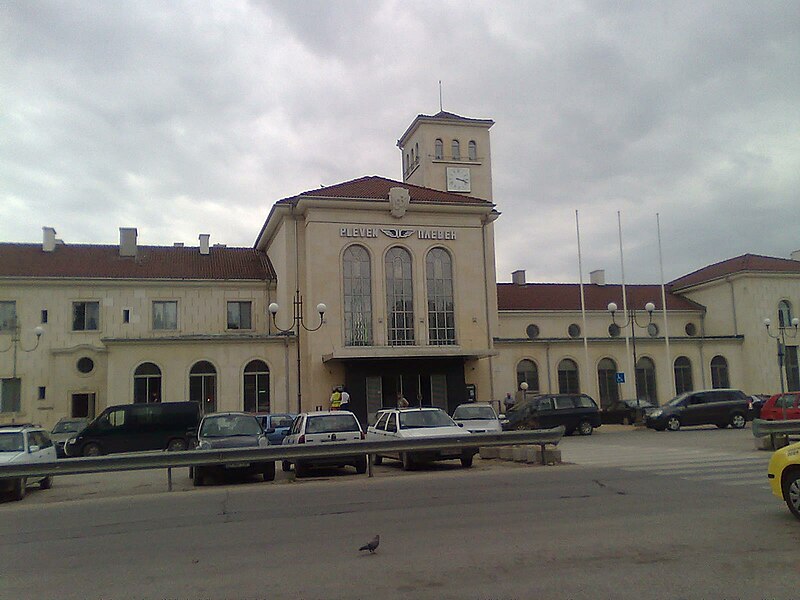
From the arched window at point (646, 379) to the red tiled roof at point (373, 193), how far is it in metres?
15.6

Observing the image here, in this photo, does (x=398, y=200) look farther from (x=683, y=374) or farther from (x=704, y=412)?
(x=683, y=374)

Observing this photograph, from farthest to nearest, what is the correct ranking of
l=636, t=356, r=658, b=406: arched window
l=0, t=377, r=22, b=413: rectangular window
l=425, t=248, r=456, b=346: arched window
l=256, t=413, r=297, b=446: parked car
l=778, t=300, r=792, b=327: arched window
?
1. l=778, t=300, r=792, b=327: arched window
2. l=636, t=356, r=658, b=406: arched window
3. l=425, t=248, r=456, b=346: arched window
4. l=0, t=377, r=22, b=413: rectangular window
5. l=256, t=413, r=297, b=446: parked car

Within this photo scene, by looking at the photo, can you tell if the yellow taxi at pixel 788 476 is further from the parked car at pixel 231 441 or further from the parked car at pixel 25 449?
the parked car at pixel 25 449

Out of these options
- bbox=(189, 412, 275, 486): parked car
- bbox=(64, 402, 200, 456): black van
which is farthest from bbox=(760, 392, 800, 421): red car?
bbox=(64, 402, 200, 456): black van

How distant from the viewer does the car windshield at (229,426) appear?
18000mm

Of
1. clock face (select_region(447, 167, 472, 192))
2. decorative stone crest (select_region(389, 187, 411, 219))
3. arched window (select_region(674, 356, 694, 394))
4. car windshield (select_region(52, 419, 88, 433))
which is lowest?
car windshield (select_region(52, 419, 88, 433))

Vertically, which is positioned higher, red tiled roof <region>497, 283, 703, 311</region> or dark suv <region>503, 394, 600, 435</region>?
red tiled roof <region>497, 283, 703, 311</region>

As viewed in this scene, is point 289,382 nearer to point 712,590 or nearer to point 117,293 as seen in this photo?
point 117,293

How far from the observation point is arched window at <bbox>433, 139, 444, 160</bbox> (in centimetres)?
5164

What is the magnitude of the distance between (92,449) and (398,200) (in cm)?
2077

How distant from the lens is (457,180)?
169 feet

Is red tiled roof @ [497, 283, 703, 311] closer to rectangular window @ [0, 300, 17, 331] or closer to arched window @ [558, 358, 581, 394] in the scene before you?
arched window @ [558, 358, 581, 394]

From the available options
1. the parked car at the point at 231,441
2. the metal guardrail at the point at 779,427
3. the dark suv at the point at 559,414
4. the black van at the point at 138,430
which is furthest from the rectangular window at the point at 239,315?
the metal guardrail at the point at 779,427

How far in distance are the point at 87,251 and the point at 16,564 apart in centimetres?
4132
